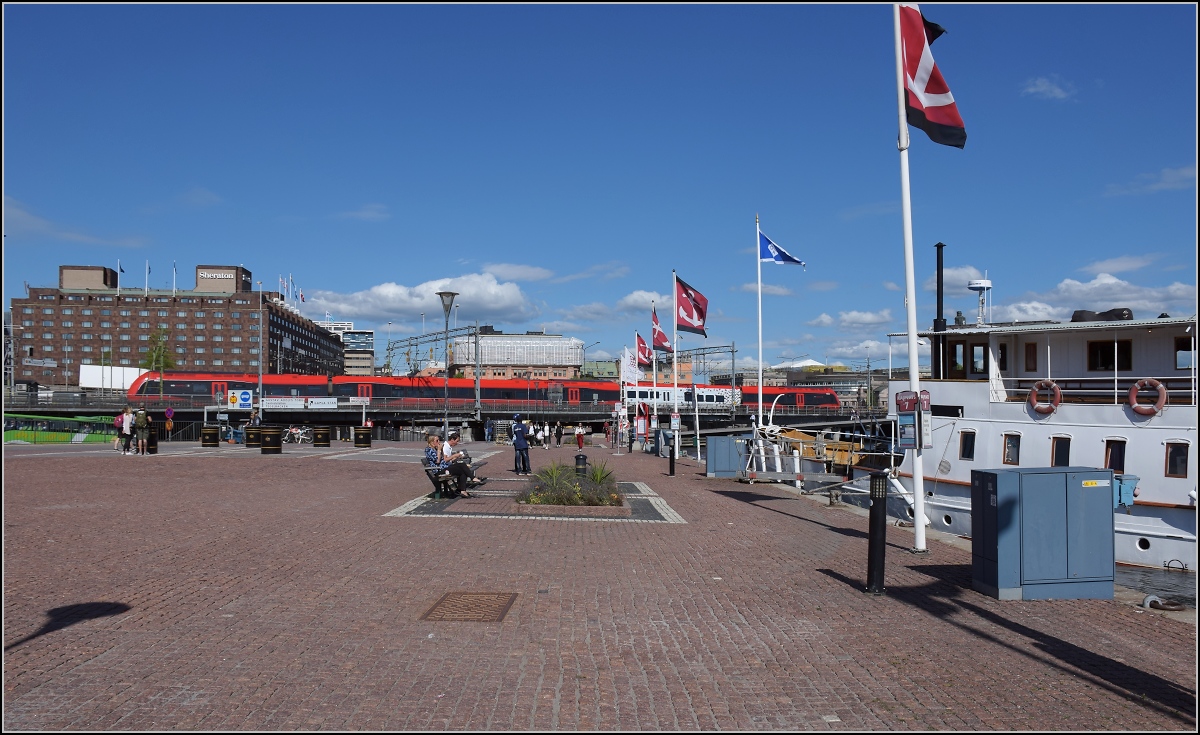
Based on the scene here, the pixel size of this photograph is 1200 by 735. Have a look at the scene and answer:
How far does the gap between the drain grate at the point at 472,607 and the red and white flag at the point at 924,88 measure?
29.1 feet

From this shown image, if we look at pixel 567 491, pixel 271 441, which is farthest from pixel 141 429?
pixel 567 491

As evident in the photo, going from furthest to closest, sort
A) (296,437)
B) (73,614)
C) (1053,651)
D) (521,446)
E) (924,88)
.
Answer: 1. (296,437)
2. (521,446)
3. (924,88)
4. (73,614)
5. (1053,651)

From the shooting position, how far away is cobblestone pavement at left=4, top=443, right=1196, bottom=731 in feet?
17.3

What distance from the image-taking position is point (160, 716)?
5.05m

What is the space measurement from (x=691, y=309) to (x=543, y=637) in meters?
25.1

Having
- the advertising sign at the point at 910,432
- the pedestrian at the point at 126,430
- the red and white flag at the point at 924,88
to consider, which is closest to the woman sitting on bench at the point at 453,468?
the advertising sign at the point at 910,432

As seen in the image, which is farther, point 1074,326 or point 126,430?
point 126,430

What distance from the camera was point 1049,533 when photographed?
8.44m

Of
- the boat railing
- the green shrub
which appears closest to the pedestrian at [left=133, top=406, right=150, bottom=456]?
the green shrub

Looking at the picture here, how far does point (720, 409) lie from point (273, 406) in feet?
136

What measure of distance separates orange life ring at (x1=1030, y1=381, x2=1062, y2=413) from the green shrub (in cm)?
1054

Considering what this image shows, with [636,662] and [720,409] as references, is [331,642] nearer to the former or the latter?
[636,662]

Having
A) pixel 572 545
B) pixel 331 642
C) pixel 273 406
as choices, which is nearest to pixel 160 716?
pixel 331 642

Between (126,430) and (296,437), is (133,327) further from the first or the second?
(126,430)
